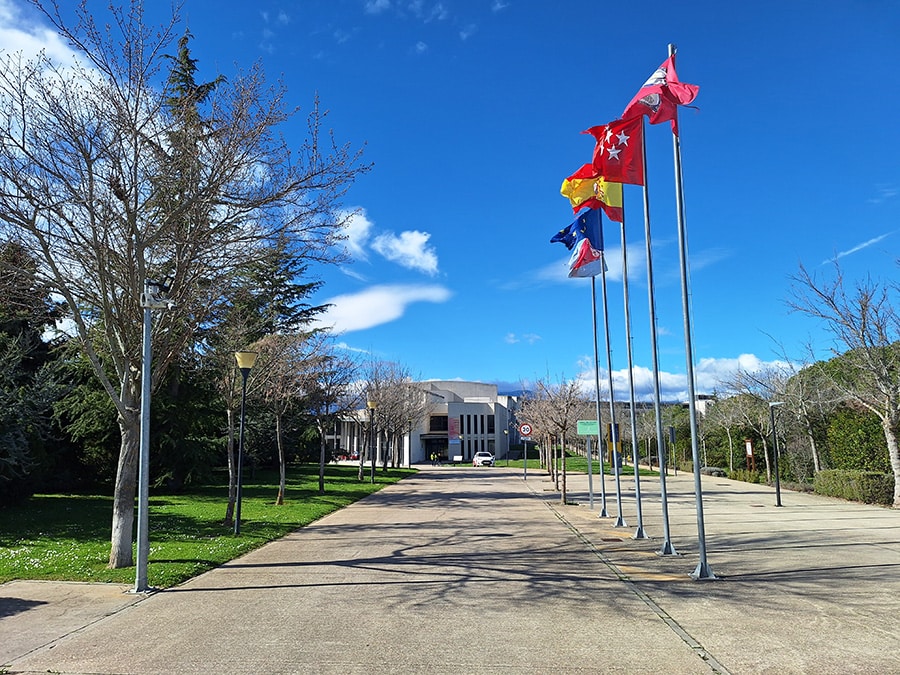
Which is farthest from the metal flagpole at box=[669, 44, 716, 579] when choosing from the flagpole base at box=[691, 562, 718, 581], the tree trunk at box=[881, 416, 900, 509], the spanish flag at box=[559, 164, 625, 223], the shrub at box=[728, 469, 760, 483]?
the shrub at box=[728, 469, 760, 483]

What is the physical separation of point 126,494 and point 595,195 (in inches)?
434

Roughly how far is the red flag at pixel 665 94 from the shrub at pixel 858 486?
16433 mm

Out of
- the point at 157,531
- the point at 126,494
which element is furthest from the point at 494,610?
the point at 157,531

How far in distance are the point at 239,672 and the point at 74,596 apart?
4.37 meters

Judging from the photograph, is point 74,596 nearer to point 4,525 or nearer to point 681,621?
point 681,621

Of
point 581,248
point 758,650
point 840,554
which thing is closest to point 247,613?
point 758,650

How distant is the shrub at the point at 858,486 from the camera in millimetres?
20703

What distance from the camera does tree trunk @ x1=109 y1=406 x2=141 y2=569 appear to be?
10.5 m

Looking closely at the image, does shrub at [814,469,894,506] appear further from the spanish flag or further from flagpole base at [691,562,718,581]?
flagpole base at [691,562,718,581]

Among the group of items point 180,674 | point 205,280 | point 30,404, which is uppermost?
point 205,280

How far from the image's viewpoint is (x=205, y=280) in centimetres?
1220

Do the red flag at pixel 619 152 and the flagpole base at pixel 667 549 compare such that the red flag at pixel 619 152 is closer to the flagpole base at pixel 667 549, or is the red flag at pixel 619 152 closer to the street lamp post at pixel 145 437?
the flagpole base at pixel 667 549

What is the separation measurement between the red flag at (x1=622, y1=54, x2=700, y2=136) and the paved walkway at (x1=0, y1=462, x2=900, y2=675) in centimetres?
705

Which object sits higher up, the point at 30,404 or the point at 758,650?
the point at 30,404
